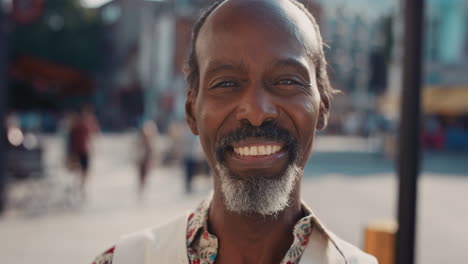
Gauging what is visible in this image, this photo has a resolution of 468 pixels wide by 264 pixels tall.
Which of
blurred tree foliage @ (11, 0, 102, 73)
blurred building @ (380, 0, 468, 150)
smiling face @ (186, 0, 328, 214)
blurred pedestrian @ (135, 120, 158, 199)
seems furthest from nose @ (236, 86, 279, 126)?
blurred tree foliage @ (11, 0, 102, 73)

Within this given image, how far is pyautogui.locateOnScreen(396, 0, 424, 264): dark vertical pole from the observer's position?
329cm

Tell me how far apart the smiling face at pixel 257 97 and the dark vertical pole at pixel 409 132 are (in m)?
2.00

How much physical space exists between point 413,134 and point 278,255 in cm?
212

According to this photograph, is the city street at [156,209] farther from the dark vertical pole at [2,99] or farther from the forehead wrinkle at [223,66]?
the forehead wrinkle at [223,66]

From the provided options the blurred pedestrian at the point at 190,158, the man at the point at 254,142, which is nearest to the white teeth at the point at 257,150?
the man at the point at 254,142

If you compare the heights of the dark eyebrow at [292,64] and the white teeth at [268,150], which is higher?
the dark eyebrow at [292,64]

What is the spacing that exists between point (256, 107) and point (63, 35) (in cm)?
4106

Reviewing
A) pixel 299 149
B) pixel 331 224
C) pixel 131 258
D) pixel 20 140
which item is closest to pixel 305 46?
pixel 299 149

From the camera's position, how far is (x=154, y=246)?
1531mm

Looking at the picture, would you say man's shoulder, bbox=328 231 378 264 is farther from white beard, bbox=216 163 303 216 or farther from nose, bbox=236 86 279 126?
nose, bbox=236 86 279 126

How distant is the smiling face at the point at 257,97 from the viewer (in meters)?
1.41

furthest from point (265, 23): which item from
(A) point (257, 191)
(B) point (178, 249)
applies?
(B) point (178, 249)

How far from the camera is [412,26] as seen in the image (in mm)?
3379

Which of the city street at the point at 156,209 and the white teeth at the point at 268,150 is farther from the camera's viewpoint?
the city street at the point at 156,209
